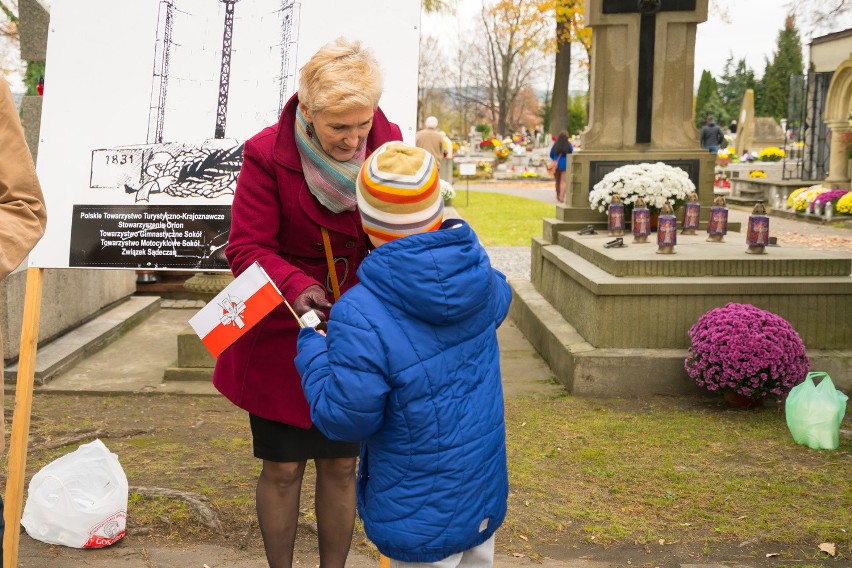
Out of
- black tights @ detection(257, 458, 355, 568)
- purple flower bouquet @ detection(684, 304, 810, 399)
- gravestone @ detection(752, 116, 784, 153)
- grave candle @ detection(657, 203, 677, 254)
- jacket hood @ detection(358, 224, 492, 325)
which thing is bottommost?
black tights @ detection(257, 458, 355, 568)

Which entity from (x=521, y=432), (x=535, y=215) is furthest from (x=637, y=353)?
(x=535, y=215)

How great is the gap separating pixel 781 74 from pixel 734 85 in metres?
15.4

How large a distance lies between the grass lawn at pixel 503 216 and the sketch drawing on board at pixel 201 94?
10342mm

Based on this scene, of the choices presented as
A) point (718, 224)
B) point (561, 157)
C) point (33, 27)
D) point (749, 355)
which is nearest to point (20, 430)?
point (33, 27)

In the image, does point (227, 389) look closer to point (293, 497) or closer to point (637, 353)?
point (293, 497)

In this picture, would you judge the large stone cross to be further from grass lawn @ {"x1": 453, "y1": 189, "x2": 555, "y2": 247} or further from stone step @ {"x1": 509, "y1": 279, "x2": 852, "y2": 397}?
grass lawn @ {"x1": 453, "y1": 189, "x2": 555, "y2": 247}

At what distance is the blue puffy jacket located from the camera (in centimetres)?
215

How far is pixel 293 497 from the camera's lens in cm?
283

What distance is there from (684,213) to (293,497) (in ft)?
18.2

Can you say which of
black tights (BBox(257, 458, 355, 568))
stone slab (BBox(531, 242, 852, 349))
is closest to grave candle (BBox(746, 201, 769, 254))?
stone slab (BBox(531, 242, 852, 349))

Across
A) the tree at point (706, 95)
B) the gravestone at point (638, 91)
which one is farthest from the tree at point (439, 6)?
the tree at point (706, 95)

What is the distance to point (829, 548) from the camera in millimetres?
3615

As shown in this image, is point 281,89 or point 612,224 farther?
point 612,224

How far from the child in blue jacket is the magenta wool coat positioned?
0.42 meters
